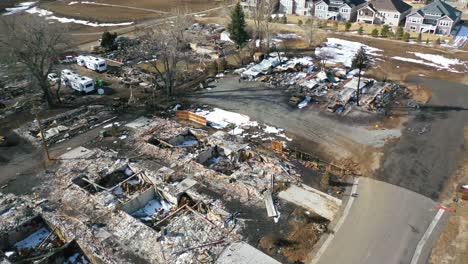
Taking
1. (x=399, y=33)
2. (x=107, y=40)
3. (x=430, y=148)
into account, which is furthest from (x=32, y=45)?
(x=399, y=33)

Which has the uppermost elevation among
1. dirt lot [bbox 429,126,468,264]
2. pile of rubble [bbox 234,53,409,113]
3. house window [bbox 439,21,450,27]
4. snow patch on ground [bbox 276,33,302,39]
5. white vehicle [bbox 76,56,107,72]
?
house window [bbox 439,21,450,27]

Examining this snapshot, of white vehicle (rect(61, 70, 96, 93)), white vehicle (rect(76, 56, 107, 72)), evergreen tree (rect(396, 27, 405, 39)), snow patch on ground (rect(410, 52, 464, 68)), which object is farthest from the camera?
evergreen tree (rect(396, 27, 405, 39))

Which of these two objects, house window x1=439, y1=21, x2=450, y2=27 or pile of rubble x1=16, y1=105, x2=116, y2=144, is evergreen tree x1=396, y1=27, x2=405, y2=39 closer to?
house window x1=439, y1=21, x2=450, y2=27

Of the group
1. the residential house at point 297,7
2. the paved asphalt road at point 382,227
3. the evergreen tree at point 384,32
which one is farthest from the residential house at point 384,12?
the paved asphalt road at point 382,227

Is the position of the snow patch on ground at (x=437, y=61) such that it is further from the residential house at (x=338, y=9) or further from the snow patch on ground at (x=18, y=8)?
the snow patch on ground at (x=18, y=8)

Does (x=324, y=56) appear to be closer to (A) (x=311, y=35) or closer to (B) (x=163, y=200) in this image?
(A) (x=311, y=35)

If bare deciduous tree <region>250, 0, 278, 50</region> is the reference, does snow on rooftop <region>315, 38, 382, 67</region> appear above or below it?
below

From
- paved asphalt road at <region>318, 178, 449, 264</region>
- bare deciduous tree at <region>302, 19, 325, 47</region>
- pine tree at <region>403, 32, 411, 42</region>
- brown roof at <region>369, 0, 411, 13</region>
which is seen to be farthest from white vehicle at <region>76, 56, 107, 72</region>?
brown roof at <region>369, 0, 411, 13</region>
